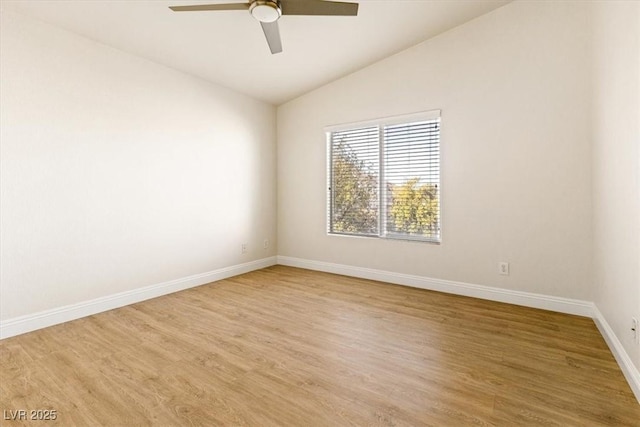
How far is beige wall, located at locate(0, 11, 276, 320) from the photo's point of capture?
2643mm

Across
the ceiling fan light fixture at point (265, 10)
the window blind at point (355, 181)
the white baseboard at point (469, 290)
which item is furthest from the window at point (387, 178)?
the ceiling fan light fixture at point (265, 10)

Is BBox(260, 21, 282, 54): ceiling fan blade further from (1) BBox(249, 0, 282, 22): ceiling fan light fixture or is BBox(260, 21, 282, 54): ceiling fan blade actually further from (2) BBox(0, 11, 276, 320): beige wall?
(2) BBox(0, 11, 276, 320): beige wall

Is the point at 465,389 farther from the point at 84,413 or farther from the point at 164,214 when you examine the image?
the point at 164,214

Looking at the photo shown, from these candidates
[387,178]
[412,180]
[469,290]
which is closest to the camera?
[469,290]

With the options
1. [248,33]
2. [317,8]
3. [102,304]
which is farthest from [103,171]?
[317,8]

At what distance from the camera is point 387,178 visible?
4.18m

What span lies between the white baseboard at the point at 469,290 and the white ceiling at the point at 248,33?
2754mm

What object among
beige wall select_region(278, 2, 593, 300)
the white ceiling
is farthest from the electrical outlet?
the white ceiling

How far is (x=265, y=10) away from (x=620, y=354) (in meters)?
3.33

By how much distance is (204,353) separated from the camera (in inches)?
89.5

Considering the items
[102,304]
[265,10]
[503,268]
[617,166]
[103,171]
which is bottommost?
[102,304]

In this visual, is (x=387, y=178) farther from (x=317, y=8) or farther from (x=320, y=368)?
(x=320, y=368)

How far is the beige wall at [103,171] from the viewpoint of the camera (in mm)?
2643

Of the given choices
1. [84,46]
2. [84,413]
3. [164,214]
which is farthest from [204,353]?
[84,46]
